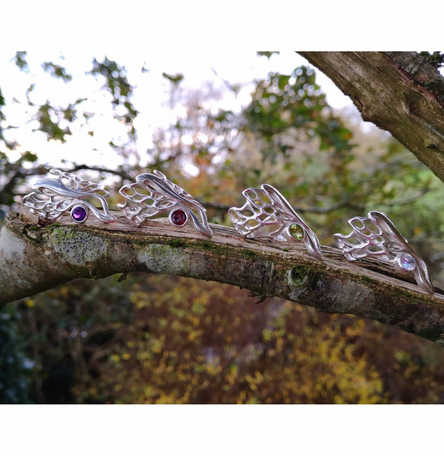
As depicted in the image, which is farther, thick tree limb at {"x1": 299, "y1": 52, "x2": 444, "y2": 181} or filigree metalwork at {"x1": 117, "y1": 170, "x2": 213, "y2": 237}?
filigree metalwork at {"x1": 117, "y1": 170, "x2": 213, "y2": 237}

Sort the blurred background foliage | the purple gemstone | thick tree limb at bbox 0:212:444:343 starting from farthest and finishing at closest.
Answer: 1. the blurred background foliage
2. the purple gemstone
3. thick tree limb at bbox 0:212:444:343

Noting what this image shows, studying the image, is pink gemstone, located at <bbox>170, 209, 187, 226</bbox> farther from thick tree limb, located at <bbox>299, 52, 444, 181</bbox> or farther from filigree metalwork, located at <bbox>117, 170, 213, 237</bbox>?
thick tree limb, located at <bbox>299, 52, 444, 181</bbox>

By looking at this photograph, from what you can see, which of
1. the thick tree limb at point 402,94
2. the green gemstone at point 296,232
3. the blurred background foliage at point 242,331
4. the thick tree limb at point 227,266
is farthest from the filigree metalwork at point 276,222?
the blurred background foliage at point 242,331

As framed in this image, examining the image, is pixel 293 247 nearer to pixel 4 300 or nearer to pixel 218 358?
pixel 4 300

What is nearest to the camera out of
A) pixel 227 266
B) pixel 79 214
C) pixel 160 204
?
pixel 227 266

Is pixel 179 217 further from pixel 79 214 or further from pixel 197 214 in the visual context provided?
pixel 79 214

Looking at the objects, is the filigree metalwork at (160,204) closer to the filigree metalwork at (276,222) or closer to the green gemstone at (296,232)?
the filigree metalwork at (276,222)

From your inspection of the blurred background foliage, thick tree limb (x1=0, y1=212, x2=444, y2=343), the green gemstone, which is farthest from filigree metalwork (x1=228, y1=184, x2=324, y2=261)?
the blurred background foliage

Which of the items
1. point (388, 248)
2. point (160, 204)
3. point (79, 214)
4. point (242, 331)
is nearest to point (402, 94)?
point (388, 248)
